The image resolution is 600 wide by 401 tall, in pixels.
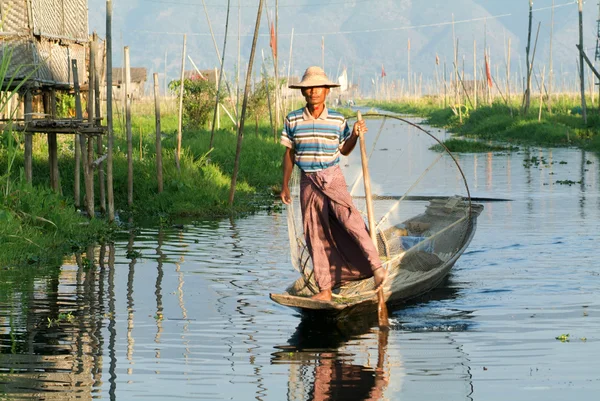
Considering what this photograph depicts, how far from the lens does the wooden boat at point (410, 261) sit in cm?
774

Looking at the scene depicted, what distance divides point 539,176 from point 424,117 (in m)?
43.3

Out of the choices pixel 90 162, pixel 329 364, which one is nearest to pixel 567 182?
pixel 90 162

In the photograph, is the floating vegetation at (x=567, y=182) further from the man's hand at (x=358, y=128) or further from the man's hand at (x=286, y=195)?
the man's hand at (x=358, y=128)

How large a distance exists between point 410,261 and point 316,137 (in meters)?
2.23

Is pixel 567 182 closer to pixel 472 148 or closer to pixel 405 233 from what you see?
pixel 405 233

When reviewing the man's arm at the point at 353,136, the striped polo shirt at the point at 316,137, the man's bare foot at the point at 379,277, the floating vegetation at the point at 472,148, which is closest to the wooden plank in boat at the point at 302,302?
the man's bare foot at the point at 379,277

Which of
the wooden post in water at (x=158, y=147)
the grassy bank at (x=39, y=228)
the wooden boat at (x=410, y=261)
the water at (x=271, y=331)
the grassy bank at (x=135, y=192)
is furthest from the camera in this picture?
the wooden post in water at (x=158, y=147)

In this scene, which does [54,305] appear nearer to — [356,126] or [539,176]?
[356,126]

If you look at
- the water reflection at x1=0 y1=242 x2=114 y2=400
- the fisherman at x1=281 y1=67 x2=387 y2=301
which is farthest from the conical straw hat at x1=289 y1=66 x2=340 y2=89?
the water reflection at x1=0 y1=242 x2=114 y2=400

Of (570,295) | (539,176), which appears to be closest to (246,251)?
(570,295)

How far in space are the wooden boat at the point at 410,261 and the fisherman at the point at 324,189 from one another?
22cm

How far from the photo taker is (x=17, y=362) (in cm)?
654

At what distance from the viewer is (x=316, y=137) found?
769cm

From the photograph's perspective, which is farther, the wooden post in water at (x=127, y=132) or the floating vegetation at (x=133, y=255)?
the wooden post in water at (x=127, y=132)
